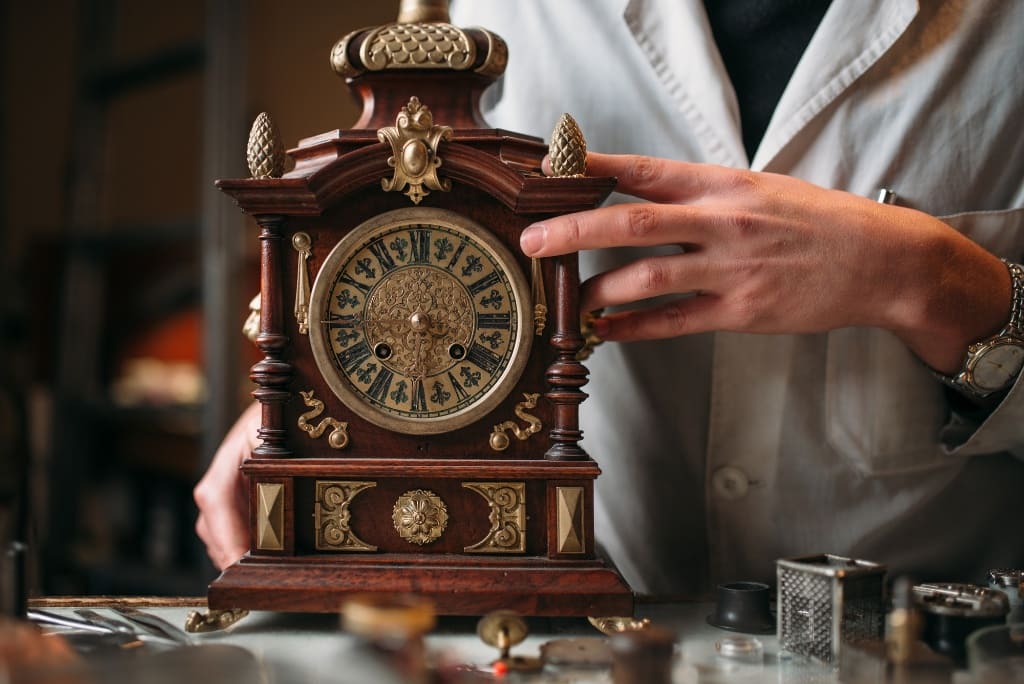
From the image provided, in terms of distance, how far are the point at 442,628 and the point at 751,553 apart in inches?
18.2

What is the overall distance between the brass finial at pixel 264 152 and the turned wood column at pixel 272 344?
45mm

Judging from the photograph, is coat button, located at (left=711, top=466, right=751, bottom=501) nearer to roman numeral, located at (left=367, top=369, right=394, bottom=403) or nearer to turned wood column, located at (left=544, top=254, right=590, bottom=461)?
turned wood column, located at (left=544, top=254, right=590, bottom=461)

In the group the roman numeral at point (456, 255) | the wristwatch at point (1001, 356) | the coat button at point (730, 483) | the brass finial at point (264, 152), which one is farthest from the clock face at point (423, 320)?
the wristwatch at point (1001, 356)

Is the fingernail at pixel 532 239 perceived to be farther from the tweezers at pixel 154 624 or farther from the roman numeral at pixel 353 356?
the tweezers at pixel 154 624

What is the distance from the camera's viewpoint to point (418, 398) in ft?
3.09

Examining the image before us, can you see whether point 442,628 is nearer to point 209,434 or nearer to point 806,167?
point 806,167

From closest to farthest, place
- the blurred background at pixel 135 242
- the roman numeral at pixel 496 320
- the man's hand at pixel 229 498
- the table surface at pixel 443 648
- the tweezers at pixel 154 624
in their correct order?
the table surface at pixel 443 648
the tweezers at pixel 154 624
the roman numeral at pixel 496 320
the man's hand at pixel 229 498
the blurred background at pixel 135 242

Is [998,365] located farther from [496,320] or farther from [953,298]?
[496,320]

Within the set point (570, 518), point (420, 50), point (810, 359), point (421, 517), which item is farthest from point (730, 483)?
point (420, 50)

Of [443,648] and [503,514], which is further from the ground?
[503,514]

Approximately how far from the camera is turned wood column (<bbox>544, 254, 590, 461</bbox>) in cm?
92

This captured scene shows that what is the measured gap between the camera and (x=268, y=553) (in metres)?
0.93

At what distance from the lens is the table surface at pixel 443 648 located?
72 centimetres

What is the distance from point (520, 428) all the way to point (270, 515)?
0.26 meters
